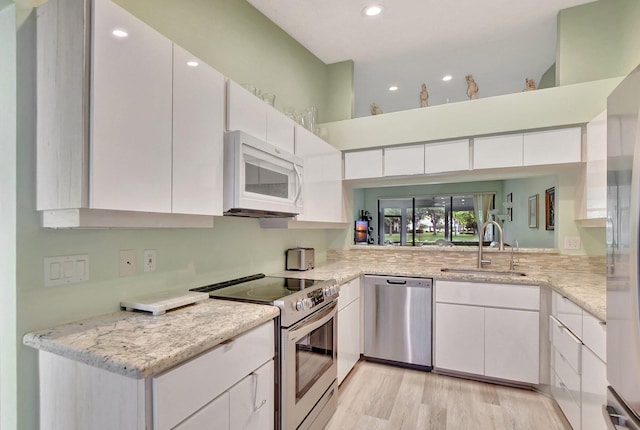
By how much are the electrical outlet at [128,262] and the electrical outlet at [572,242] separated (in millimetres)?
3166

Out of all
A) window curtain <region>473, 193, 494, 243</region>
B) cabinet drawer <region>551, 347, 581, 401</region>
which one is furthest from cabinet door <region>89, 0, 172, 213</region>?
window curtain <region>473, 193, 494, 243</region>

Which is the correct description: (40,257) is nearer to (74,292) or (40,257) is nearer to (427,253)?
(74,292)

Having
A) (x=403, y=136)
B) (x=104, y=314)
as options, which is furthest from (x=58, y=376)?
(x=403, y=136)

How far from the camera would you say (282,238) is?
2.77m

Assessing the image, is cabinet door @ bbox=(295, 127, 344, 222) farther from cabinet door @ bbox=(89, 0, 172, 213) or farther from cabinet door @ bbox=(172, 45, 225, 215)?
cabinet door @ bbox=(89, 0, 172, 213)

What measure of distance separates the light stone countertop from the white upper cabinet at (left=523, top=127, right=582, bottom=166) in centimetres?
243

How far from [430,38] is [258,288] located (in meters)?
2.65

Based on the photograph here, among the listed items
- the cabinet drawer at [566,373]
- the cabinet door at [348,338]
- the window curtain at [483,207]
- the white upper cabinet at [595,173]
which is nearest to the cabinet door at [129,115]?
the cabinet door at [348,338]

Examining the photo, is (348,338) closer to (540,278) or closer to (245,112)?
(540,278)

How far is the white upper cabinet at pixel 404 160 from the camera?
2.98 m

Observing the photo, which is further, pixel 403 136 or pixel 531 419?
pixel 403 136

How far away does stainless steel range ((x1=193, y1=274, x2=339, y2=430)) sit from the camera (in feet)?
5.21

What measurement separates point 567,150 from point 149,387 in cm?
306

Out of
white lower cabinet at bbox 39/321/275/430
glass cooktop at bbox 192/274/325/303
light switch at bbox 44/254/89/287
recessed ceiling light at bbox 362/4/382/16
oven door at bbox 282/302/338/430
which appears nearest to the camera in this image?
white lower cabinet at bbox 39/321/275/430
